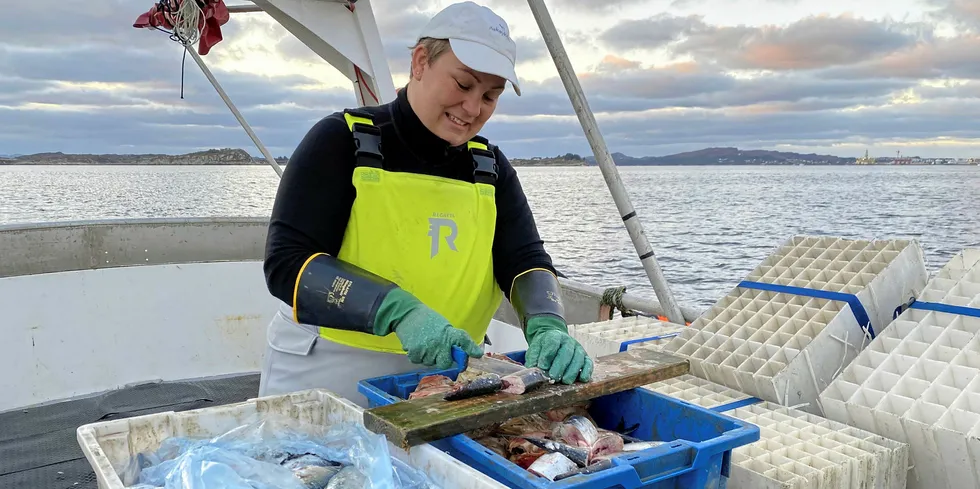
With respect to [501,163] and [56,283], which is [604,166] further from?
[56,283]

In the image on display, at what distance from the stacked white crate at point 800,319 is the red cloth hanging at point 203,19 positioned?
416cm

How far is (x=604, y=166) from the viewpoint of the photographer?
12.0 feet

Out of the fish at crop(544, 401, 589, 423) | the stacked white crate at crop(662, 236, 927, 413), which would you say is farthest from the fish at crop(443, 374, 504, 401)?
the stacked white crate at crop(662, 236, 927, 413)

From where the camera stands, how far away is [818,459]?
186 cm

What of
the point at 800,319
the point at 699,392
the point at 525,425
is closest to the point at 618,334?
the point at 699,392

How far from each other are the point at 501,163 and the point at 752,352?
1174 millimetres

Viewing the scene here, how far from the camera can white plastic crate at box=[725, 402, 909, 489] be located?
5.86ft

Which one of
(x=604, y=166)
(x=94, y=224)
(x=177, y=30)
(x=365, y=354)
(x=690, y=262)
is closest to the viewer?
(x=365, y=354)

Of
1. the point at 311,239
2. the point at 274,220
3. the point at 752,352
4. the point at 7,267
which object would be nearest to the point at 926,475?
the point at 752,352

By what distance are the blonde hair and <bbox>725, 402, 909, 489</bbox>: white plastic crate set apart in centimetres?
141

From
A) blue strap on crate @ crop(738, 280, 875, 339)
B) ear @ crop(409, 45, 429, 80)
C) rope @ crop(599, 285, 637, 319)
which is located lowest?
rope @ crop(599, 285, 637, 319)

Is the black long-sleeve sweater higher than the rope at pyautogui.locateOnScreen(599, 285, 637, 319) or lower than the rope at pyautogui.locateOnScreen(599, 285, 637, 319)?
higher

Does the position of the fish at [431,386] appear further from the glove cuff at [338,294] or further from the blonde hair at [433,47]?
the blonde hair at [433,47]

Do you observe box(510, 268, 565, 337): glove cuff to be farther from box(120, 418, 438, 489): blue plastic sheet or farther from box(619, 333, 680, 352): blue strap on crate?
box(120, 418, 438, 489): blue plastic sheet
